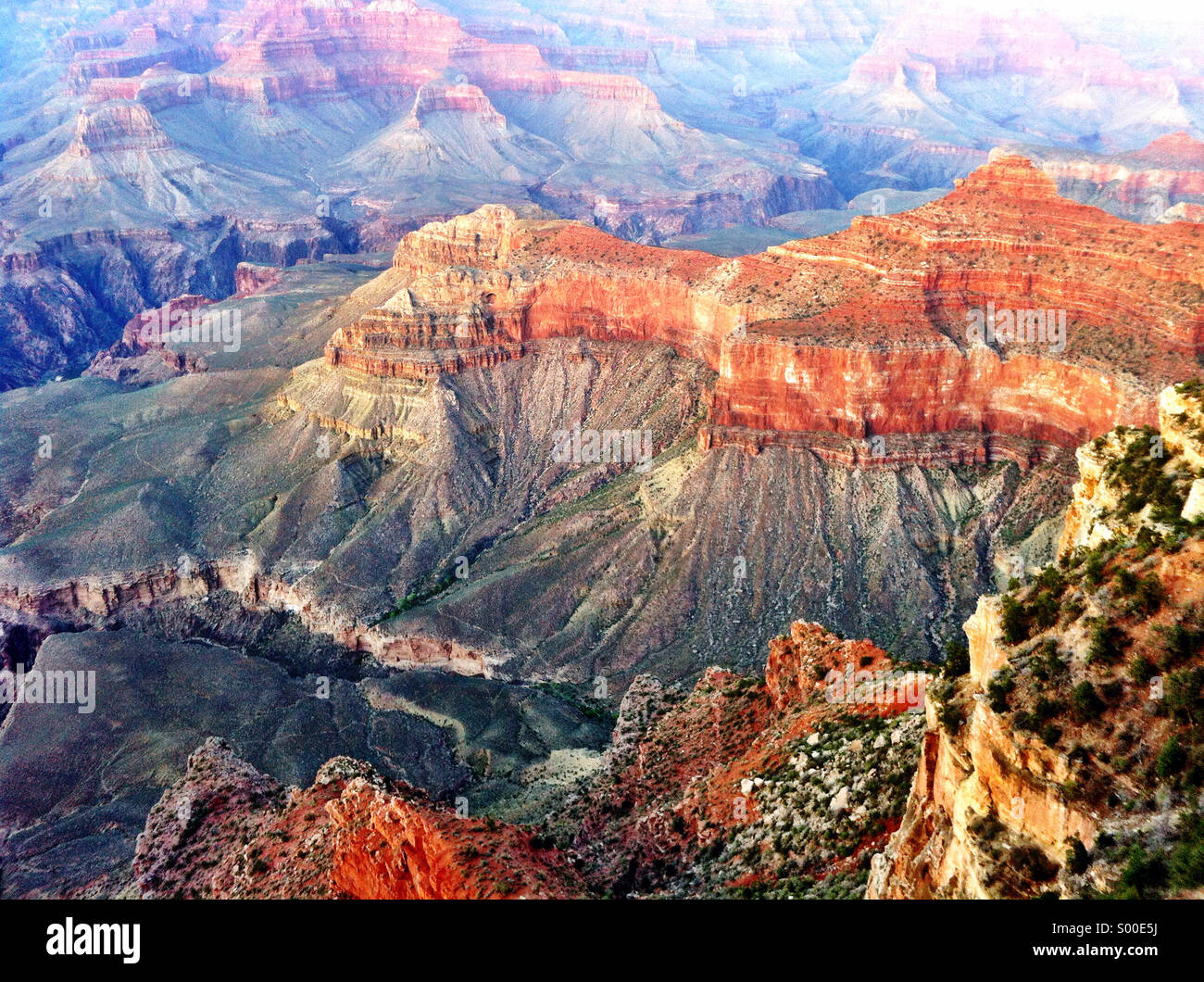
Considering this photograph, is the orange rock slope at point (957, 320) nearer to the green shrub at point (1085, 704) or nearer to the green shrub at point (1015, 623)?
the green shrub at point (1015, 623)

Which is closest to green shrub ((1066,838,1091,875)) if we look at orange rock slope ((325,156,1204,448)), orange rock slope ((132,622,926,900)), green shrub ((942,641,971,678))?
green shrub ((942,641,971,678))

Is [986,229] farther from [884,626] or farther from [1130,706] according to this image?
[1130,706]

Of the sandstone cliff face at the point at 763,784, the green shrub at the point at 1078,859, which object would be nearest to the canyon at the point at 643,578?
the green shrub at the point at 1078,859

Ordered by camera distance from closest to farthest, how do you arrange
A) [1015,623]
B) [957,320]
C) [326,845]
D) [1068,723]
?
[1068,723] < [1015,623] < [326,845] < [957,320]

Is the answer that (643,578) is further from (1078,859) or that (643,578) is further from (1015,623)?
(1078,859)

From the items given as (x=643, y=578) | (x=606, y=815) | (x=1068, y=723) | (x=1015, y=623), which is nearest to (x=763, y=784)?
(x=606, y=815)
